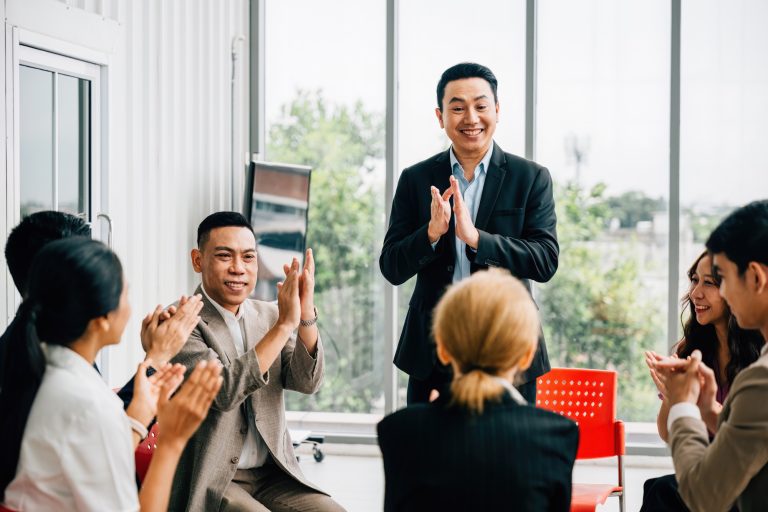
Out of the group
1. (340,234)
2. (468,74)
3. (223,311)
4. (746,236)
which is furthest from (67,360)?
(340,234)

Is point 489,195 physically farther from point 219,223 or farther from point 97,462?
point 97,462

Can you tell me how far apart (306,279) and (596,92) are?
9.63 ft

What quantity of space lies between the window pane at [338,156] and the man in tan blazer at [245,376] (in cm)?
239

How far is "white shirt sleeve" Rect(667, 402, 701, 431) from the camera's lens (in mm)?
1874

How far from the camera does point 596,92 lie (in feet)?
15.9

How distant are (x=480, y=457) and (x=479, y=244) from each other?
3.85 feet

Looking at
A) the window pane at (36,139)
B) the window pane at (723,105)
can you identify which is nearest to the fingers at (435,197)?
the window pane at (36,139)

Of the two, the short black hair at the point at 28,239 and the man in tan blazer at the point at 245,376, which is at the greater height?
the short black hair at the point at 28,239

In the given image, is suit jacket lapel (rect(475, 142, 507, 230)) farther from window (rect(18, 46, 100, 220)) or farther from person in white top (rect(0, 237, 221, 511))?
window (rect(18, 46, 100, 220))

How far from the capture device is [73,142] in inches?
133

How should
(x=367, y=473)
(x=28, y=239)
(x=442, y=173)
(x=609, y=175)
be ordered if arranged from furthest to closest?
1. (x=609, y=175)
2. (x=367, y=473)
3. (x=442, y=173)
4. (x=28, y=239)

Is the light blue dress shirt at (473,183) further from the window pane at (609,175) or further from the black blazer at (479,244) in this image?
the window pane at (609,175)

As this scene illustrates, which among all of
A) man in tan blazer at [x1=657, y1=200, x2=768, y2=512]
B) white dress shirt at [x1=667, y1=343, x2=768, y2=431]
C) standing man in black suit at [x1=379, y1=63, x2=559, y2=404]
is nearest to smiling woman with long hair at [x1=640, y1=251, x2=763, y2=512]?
standing man in black suit at [x1=379, y1=63, x2=559, y2=404]

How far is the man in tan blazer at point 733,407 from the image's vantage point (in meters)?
1.66
